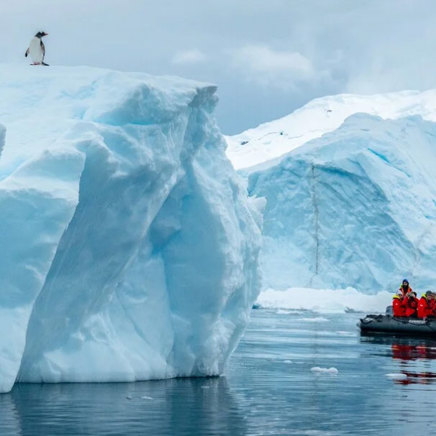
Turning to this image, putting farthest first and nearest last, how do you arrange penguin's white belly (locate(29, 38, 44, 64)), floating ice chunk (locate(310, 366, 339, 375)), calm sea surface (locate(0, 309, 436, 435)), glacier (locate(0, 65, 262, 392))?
1. penguin's white belly (locate(29, 38, 44, 64))
2. floating ice chunk (locate(310, 366, 339, 375))
3. glacier (locate(0, 65, 262, 392))
4. calm sea surface (locate(0, 309, 436, 435))

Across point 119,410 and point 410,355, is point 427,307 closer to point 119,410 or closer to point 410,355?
point 410,355

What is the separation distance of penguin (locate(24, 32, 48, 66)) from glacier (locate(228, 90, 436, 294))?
2563 centimetres

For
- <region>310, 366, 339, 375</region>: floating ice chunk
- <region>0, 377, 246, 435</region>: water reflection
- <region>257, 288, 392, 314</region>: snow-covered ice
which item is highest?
<region>257, 288, 392, 314</region>: snow-covered ice

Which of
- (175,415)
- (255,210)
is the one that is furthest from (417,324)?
(175,415)

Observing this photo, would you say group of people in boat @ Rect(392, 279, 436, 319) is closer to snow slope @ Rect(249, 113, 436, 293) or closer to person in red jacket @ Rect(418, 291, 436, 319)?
person in red jacket @ Rect(418, 291, 436, 319)

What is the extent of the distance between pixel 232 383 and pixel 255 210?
370 cm

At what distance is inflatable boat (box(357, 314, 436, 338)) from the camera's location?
25.3m

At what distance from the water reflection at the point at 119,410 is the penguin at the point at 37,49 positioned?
5.91 m

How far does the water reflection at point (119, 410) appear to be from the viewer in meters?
8.32

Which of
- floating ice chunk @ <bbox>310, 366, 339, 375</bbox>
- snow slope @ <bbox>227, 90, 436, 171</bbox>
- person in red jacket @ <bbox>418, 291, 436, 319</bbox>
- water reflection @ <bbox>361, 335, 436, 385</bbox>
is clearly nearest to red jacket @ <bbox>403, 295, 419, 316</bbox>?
person in red jacket @ <bbox>418, 291, 436, 319</bbox>

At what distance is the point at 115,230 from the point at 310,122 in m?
52.8

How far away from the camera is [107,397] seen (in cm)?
1028

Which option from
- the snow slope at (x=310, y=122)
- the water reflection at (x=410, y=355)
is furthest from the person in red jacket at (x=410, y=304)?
the snow slope at (x=310, y=122)

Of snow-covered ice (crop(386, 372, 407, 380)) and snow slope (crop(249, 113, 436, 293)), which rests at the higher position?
snow slope (crop(249, 113, 436, 293))
